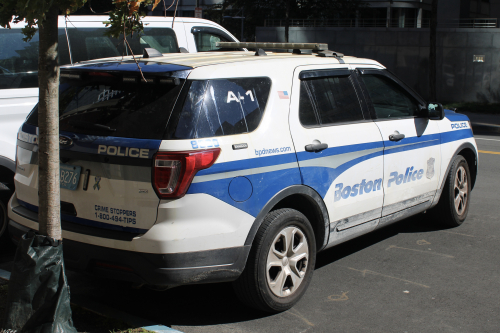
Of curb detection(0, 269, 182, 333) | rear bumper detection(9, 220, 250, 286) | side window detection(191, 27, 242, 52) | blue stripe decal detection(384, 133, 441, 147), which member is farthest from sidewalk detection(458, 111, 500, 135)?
curb detection(0, 269, 182, 333)

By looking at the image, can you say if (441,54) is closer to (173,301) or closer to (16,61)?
(16,61)

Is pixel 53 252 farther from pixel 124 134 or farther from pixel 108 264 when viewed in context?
pixel 124 134

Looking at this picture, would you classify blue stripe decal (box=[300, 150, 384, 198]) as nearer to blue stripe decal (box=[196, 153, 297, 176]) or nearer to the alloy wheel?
blue stripe decal (box=[196, 153, 297, 176])

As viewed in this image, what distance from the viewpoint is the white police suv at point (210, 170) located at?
344 centimetres

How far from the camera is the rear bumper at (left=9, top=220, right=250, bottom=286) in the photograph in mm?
3441

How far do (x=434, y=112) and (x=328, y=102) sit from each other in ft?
5.06

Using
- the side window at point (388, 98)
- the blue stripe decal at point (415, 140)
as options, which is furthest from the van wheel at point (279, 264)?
the side window at point (388, 98)

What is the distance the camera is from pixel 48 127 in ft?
11.0

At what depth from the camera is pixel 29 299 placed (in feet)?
10.9

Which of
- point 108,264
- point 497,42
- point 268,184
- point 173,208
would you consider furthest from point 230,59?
point 497,42

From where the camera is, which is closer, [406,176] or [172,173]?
[172,173]

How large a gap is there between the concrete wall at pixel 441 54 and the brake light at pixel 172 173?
902 inches

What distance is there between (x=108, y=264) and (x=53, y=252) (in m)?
0.35

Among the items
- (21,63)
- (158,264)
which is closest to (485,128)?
(21,63)
